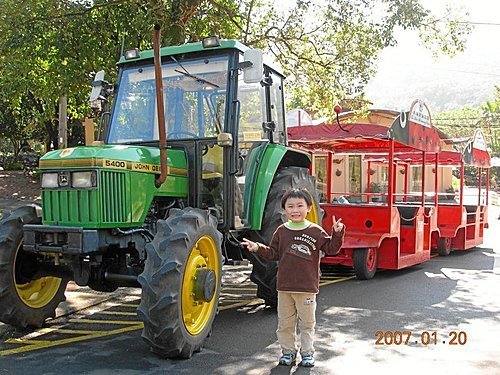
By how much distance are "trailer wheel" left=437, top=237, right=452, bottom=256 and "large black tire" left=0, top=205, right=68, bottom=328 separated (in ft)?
29.4

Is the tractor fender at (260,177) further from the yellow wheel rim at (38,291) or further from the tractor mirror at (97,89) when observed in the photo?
the yellow wheel rim at (38,291)

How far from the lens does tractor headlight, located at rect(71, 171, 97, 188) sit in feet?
16.6

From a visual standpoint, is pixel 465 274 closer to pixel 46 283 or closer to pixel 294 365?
pixel 294 365

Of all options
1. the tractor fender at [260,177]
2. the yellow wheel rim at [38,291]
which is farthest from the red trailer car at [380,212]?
the yellow wheel rim at [38,291]

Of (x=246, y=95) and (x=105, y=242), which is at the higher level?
(x=246, y=95)

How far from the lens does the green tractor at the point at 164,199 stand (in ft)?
16.2

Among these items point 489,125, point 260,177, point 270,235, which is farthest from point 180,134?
point 489,125

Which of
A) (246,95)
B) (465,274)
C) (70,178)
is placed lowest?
(465,274)

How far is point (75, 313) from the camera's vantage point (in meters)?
6.68

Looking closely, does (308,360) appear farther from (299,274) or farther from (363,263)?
(363,263)

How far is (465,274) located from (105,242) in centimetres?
706

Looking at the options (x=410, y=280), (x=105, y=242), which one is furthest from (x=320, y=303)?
(x=105, y=242)

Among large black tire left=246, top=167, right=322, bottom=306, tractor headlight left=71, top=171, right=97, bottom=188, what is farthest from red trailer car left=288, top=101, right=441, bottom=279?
tractor headlight left=71, top=171, right=97, bottom=188

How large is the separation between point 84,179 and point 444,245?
9522 millimetres
